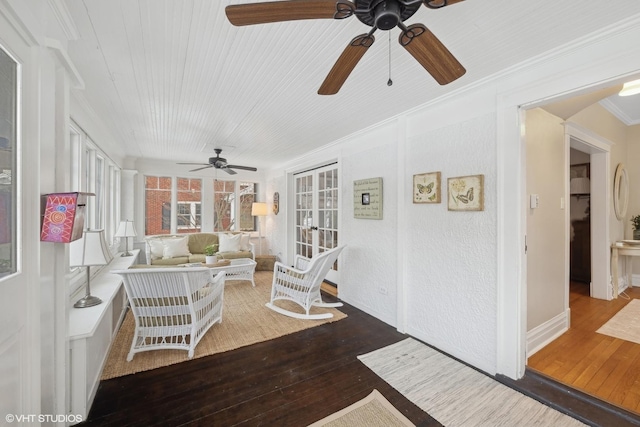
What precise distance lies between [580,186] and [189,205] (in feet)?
24.7

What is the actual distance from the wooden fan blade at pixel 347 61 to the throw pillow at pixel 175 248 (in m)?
4.63

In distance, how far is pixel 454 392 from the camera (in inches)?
75.5

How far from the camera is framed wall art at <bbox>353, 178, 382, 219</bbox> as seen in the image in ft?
10.4

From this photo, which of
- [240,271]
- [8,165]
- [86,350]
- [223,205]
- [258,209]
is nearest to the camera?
[8,165]

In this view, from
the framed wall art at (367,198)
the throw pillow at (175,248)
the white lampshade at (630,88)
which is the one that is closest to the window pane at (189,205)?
the throw pillow at (175,248)

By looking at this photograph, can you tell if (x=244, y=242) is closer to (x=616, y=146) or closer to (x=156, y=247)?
(x=156, y=247)

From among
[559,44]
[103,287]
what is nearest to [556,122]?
[559,44]

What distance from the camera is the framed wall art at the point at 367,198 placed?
124 inches

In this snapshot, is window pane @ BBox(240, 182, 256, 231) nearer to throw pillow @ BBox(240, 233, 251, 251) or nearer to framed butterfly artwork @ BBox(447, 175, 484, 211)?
Answer: throw pillow @ BBox(240, 233, 251, 251)

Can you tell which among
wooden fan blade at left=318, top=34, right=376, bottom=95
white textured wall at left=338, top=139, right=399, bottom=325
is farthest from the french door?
wooden fan blade at left=318, top=34, right=376, bottom=95

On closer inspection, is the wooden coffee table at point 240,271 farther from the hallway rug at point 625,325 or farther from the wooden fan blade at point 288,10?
the hallway rug at point 625,325

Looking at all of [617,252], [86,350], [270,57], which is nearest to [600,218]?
[617,252]

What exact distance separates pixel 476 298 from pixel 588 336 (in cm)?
151

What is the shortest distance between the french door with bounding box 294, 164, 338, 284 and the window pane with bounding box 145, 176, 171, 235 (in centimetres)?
299
